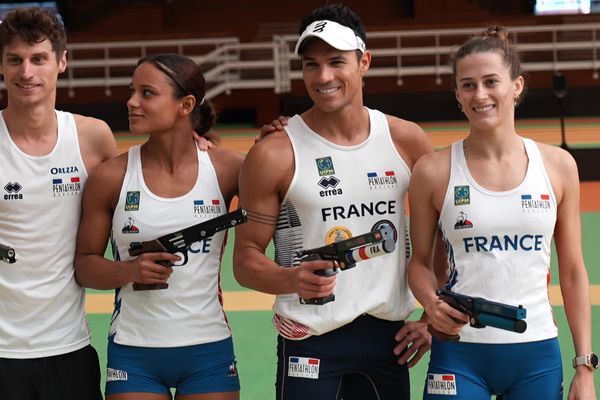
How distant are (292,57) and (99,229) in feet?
61.9

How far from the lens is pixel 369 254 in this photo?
11.6 ft

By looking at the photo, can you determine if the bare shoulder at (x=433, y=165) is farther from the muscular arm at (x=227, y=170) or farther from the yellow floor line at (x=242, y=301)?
the yellow floor line at (x=242, y=301)

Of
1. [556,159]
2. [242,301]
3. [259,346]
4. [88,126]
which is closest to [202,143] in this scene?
[88,126]

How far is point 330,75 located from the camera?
3922 millimetres

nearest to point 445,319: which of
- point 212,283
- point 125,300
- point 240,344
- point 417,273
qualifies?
point 417,273

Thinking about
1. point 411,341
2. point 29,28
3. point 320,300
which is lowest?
point 411,341

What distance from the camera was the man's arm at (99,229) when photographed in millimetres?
4039

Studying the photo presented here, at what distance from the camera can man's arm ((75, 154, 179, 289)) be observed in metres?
4.04

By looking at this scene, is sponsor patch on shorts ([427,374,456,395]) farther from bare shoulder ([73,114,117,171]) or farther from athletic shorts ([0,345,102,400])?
bare shoulder ([73,114,117,171])

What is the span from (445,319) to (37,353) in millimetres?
1648

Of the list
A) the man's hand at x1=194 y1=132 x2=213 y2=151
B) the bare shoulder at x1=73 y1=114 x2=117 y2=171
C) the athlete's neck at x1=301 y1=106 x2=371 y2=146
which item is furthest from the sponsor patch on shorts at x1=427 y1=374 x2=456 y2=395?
the bare shoulder at x1=73 y1=114 x2=117 y2=171

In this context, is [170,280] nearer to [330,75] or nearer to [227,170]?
[227,170]

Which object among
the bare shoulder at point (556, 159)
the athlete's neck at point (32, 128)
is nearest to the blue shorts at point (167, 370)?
the athlete's neck at point (32, 128)

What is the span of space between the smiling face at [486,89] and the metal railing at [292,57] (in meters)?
18.3
